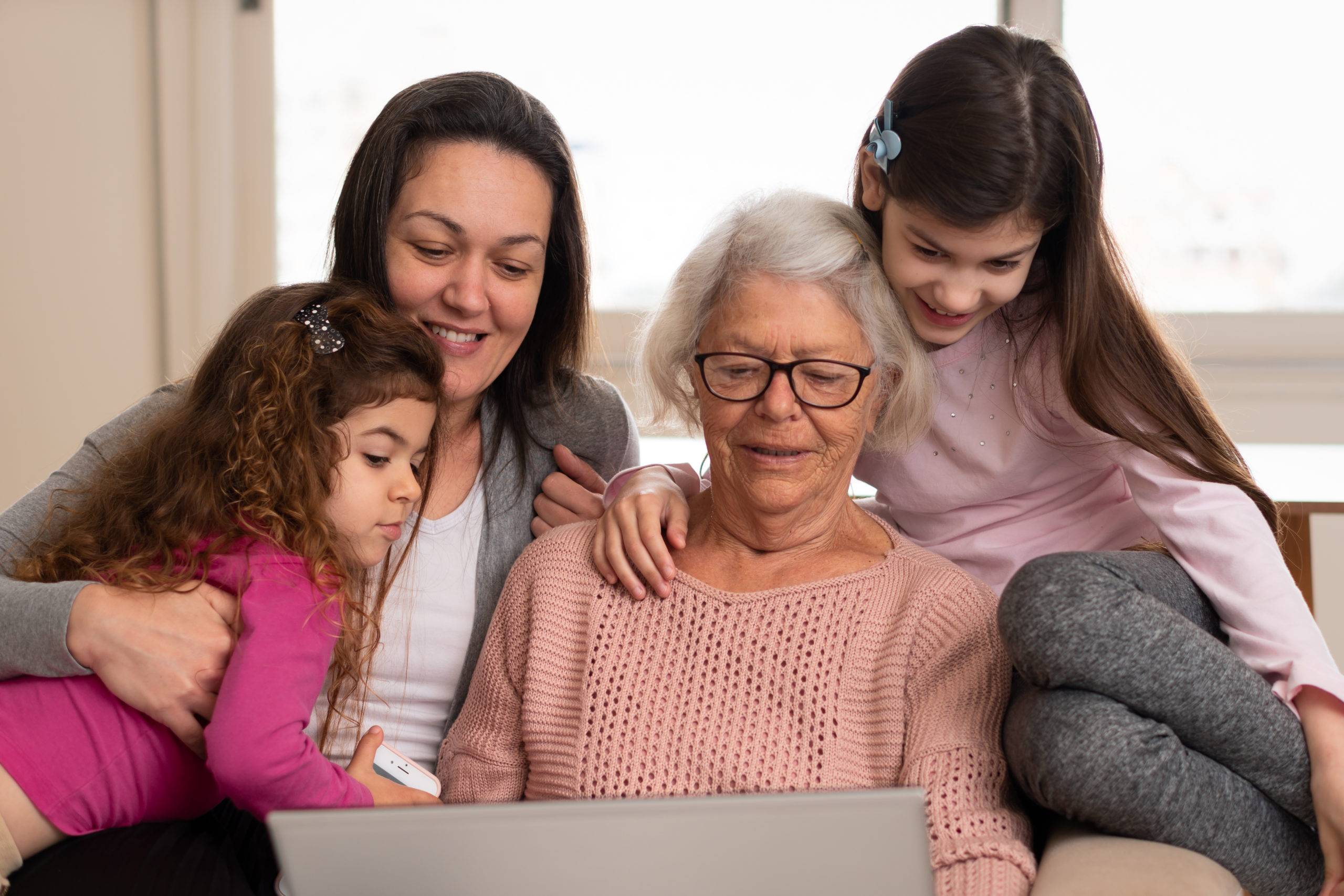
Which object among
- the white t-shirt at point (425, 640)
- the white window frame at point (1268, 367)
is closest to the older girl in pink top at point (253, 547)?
the white t-shirt at point (425, 640)

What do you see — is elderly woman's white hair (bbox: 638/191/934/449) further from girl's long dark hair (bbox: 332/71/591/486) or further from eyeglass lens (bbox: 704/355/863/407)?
girl's long dark hair (bbox: 332/71/591/486)

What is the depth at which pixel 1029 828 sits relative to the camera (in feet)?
4.67

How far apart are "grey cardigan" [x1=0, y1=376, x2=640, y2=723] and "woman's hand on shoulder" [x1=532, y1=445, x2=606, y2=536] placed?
0.02 metres

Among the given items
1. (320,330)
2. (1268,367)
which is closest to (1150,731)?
(320,330)

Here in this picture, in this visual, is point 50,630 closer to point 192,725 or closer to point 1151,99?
point 192,725

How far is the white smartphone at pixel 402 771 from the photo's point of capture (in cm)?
158

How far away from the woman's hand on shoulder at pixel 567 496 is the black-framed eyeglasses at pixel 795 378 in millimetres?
365

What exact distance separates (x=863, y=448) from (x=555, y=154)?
25.8 inches

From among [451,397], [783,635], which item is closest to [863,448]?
[783,635]

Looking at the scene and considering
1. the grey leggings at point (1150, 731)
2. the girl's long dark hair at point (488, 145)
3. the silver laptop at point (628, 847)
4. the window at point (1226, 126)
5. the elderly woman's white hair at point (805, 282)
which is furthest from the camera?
the window at point (1226, 126)

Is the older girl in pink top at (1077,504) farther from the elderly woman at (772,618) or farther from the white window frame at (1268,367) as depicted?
the white window frame at (1268,367)

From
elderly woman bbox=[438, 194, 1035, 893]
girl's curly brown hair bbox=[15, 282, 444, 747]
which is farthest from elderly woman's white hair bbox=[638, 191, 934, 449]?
girl's curly brown hair bbox=[15, 282, 444, 747]

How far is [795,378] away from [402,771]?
29.1 inches

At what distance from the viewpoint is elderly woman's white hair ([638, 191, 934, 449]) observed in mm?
1594
